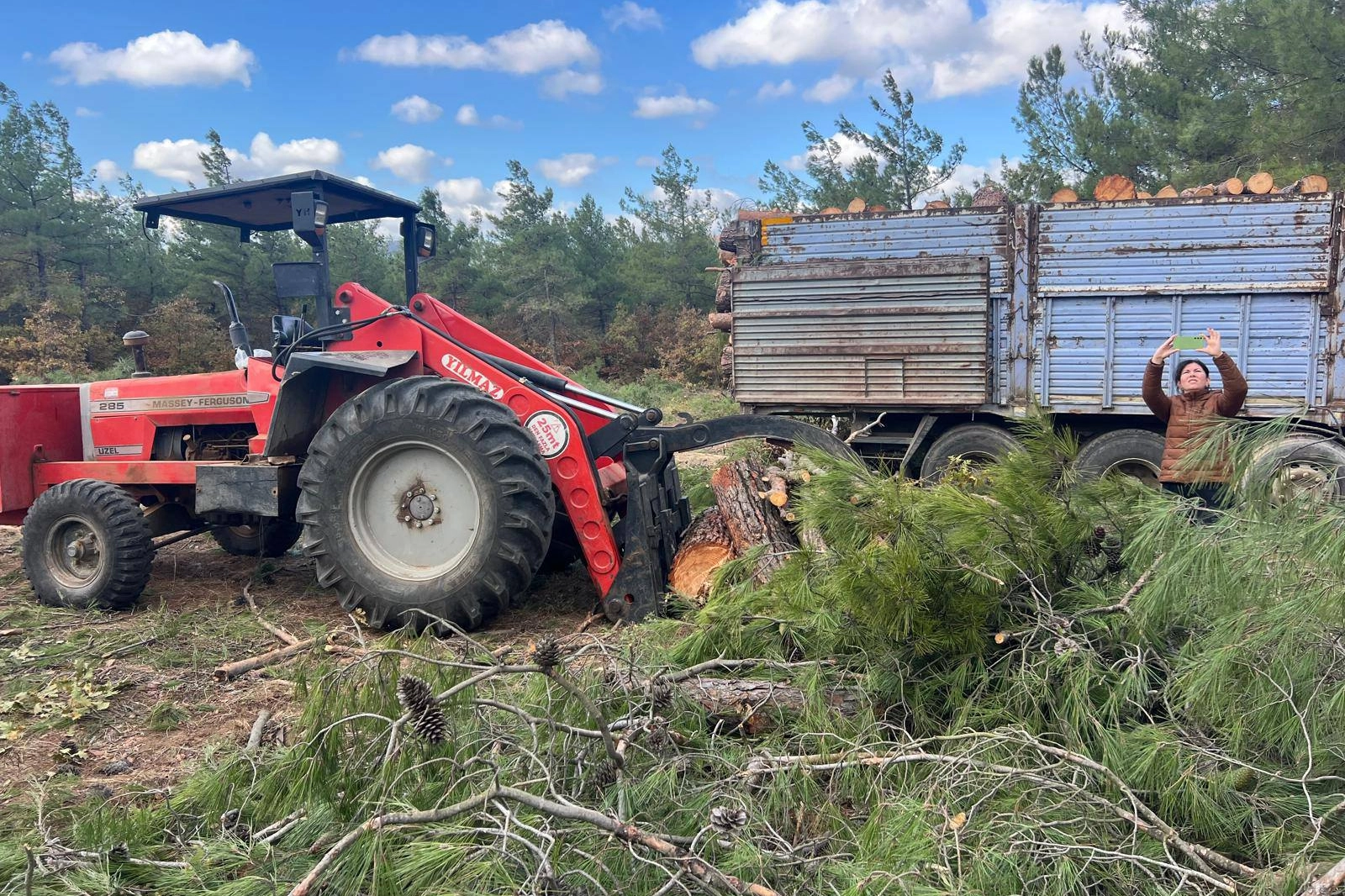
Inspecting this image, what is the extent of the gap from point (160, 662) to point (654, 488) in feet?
8.88

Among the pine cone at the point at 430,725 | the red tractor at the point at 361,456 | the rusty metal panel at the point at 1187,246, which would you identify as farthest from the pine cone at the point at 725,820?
Result: the rusty metal panel at the point at 1187,246

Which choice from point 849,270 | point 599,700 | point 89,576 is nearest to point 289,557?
point 89,576

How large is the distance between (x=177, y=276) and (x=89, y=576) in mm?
22533

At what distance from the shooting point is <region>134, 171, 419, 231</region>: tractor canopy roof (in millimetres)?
5402

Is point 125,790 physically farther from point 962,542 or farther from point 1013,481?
point 1013,481

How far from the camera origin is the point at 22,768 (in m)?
3.45

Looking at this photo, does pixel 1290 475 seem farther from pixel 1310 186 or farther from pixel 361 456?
pixel 1310 186

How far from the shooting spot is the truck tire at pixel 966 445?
779 centimetres

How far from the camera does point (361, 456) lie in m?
4.77

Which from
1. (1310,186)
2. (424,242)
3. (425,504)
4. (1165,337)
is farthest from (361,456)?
(1310,186)

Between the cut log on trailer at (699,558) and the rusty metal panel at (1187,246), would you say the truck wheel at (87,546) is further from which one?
the rusty metal panel at (1187,246)

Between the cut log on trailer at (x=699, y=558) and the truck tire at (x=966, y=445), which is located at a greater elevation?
the truck tire at (x=966, y=445)

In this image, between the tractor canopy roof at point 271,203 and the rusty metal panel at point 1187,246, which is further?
the rusty metal panel at point 1187,246

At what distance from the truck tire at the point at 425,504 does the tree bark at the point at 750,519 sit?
1018 mm
